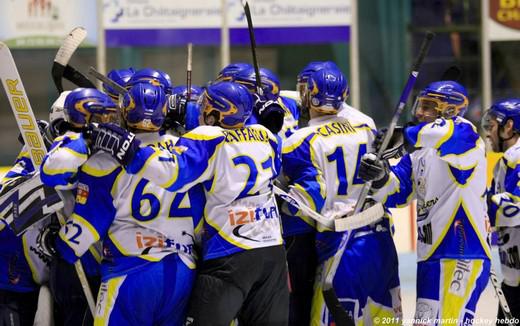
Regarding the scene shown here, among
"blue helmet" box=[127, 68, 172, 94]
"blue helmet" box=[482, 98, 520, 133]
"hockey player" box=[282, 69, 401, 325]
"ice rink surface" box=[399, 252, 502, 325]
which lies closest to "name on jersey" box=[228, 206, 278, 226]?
"hockey player" box=[282, 69, 401, 325]

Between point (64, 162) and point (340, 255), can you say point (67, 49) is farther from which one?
point (340, 255)

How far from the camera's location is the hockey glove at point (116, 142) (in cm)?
382

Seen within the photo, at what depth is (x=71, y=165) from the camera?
3.91 meters

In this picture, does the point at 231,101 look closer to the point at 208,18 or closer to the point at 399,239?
the point at 399,239

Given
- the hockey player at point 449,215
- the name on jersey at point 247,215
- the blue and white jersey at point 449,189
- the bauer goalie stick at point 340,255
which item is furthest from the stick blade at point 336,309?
the name on jersey at point 247,215

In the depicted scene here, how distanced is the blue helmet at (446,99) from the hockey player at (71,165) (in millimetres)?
1408

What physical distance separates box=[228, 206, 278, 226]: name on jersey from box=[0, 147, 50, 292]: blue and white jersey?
923 millimetres

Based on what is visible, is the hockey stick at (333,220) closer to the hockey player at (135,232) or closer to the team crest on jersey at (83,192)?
the hockey player at (135,232)

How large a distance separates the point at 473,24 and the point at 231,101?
269 inches

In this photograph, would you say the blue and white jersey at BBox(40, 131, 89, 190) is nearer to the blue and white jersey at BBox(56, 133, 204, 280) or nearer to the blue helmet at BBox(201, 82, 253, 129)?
the blue and white jersey at BBox(56, 133, 204, 280)

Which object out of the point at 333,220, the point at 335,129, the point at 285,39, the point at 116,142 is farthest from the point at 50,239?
the point at 285,39

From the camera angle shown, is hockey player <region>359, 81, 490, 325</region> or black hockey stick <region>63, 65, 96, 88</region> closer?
hockey player <region>359, 81, 490, 325</region>

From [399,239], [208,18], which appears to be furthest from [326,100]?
[208,18]

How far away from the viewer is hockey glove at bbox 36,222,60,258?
4285mm
